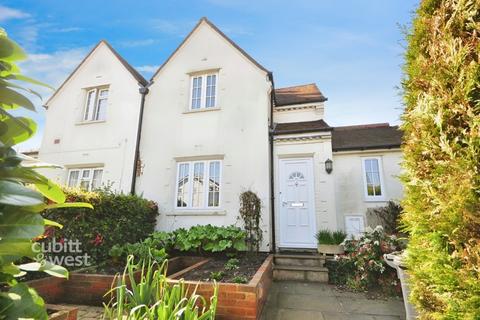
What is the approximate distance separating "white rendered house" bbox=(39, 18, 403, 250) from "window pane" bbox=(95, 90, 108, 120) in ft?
0.15

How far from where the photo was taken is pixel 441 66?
2113 millimetres

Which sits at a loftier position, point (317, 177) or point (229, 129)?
point (229, 129)

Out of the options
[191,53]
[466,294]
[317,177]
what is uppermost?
[191,53]

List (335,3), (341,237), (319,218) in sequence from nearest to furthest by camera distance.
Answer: (335,3) → (341,237) → (319,218)

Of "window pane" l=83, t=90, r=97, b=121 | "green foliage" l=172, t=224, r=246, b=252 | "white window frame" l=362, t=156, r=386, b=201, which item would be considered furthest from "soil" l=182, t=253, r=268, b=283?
"window pane" l=83, t=90, r=97, b=121

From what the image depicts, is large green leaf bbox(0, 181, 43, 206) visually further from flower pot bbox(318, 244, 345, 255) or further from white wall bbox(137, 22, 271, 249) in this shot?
white wall bbox(137, 22, 271, 249)

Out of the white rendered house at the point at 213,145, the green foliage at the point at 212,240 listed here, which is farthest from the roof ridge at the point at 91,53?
the green foliage at the point at 212,240

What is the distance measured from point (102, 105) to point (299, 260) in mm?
9031

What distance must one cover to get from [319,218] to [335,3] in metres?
5.42

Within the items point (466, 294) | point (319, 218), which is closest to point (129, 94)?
point (319, 218)

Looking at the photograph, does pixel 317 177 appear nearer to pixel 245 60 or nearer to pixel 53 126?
pixel 245 60

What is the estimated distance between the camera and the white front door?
7.30 m

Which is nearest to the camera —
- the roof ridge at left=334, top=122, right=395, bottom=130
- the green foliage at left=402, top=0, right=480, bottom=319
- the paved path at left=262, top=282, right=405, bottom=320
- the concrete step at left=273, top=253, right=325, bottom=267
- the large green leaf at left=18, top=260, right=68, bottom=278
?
the large green leaf at left=18, top=260, right=68, bottom=278

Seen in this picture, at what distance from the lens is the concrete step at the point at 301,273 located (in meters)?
5.79
